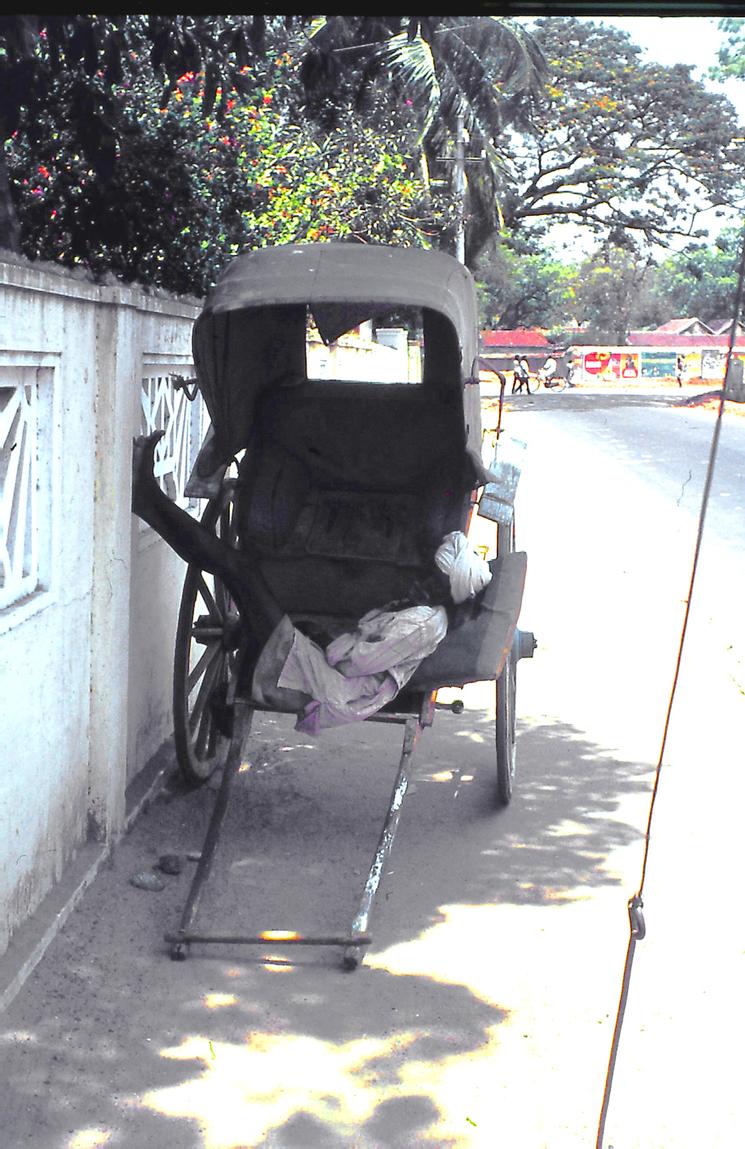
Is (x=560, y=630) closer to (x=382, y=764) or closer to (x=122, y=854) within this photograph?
(x=382, y=764)

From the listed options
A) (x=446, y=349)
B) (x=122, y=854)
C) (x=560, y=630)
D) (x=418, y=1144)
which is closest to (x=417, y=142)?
(x=560, y=630)

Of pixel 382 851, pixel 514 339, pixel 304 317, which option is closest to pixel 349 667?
pixel 382 851

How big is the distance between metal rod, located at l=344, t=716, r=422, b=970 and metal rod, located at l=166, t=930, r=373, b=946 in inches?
0.9


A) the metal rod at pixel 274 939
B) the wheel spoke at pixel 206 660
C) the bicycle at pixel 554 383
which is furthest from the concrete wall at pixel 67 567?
the bicycle at pixel 554 383

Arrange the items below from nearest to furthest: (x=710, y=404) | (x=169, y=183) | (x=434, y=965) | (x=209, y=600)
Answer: (x=434, y=965), (x=209, y=600), (x=169, y=183), (x=710, y=404)

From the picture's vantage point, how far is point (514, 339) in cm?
7062

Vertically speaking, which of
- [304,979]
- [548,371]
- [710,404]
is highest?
[304,979]

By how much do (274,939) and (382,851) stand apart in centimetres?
45

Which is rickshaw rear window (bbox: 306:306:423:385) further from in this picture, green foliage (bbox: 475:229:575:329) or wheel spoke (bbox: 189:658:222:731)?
green foliage (bbox: 475:229:575:329)

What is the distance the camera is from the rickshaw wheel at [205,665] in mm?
4898

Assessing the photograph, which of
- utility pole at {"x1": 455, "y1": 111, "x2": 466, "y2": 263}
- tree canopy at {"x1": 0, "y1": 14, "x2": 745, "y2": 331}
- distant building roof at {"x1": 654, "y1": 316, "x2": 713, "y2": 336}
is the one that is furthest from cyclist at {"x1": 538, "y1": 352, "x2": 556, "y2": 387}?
distant building roof at {"x1": 654, "y1": 316, "x2": 713, "y2": 336}

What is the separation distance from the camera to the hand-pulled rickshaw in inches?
178

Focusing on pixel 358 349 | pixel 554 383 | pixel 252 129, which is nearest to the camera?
pixel 252 129

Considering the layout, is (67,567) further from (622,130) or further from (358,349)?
(622,130)
